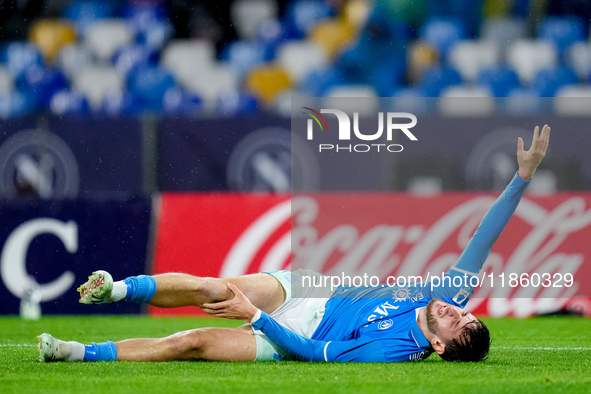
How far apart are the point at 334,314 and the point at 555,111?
212 inches

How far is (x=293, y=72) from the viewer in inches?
548

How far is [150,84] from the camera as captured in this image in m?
13.2

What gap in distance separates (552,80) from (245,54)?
476 cm

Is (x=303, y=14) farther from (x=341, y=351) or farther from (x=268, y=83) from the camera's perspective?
(x=341, y=351)

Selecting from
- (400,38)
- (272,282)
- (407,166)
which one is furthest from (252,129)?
(272,282)

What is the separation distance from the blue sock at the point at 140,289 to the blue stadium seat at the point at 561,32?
10.1m

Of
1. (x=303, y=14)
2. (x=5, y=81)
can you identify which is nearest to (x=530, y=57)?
(x=303, y=14)

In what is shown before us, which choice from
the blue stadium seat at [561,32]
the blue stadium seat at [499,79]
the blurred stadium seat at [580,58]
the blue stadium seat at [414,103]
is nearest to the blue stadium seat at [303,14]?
the blue stadium seat at [414,103]

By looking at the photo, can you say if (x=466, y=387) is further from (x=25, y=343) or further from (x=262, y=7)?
(x=262, y=7)

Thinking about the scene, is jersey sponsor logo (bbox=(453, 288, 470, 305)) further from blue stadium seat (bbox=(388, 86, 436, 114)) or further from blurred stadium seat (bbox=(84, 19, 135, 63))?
blurred stadium seat (bbox=(84, 19, 135, 63))

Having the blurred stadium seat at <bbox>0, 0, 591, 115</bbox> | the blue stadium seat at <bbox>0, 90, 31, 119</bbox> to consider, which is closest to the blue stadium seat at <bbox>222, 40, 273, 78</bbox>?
the blurred stadium seat at <bbox>0, 0, 591, 115</bbox>

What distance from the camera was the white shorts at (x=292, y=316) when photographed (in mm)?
5684

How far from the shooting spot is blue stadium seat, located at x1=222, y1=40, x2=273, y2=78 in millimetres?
14133

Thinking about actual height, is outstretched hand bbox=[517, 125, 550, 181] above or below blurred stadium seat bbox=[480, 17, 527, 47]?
below
